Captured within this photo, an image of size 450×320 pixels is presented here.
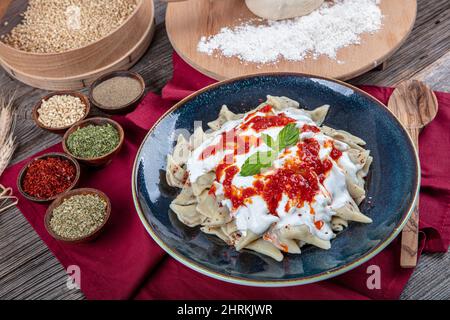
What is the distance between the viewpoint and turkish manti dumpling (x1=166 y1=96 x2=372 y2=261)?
2.17m

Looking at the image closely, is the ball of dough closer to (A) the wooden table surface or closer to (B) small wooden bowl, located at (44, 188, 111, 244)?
(A) the wooden table surface

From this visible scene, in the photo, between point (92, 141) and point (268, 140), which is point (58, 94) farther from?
point (268, 140)

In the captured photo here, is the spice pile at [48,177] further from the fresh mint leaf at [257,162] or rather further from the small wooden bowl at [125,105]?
the fresh mint leaf at [257,162]

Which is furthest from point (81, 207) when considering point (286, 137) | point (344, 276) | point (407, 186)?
point (407, 186)

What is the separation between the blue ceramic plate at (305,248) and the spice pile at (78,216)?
28 cm

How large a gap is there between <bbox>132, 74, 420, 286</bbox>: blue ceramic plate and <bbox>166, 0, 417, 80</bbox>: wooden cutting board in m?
0.35

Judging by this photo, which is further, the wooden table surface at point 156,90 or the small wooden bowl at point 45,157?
the small wooden bowl at point 45,157

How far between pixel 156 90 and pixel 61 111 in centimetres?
60

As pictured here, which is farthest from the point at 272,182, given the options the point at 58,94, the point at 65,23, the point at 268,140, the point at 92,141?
the point at 65,23

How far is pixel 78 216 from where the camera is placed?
2445 mm

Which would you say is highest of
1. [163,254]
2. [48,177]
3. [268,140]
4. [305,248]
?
[268,140]

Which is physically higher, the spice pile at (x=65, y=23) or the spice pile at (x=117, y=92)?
the spice pile at (x=65, y=23)

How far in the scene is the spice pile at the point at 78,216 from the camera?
94.8 inches

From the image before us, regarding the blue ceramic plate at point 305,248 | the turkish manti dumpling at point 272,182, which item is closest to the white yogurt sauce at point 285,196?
the turkish manti dumpling at point 272,182
